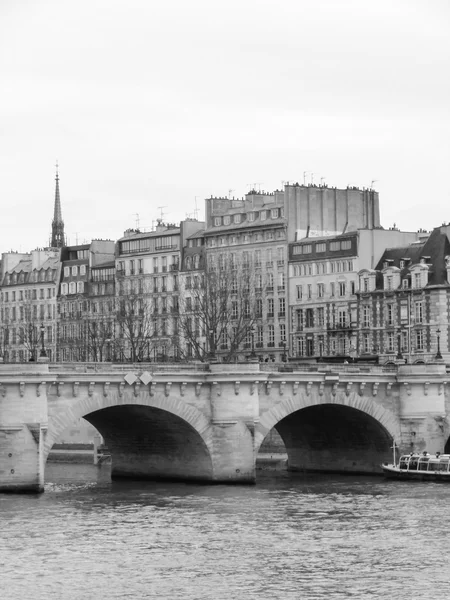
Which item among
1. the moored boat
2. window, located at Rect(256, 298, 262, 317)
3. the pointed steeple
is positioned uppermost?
the pointed steeple

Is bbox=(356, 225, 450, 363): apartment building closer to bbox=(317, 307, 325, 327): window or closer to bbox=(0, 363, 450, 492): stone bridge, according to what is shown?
bbox=(317, 307, 325, 327): window

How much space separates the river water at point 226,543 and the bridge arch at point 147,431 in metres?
2.22

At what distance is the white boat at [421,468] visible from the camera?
277ft

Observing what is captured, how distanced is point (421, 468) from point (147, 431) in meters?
12.7

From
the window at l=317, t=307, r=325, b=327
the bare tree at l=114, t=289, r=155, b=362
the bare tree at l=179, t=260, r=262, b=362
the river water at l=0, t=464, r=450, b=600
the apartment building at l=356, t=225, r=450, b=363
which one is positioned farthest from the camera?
the bare tree at l=114, t=289, r=155, b=362

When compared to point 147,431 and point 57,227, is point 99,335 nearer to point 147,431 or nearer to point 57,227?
point 57,227

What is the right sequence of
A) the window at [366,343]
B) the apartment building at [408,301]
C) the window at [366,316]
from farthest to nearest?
the window at [366,316]
the window at [366,343]
the apartment building at [408,301]

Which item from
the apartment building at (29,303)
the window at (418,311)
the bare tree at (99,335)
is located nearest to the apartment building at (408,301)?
the window at (418,311)

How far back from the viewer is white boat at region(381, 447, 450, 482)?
277 ft

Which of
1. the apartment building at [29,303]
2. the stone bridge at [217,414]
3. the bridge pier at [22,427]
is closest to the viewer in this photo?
the bridge pier at [22,427]

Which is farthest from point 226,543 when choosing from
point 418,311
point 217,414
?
point 418,311

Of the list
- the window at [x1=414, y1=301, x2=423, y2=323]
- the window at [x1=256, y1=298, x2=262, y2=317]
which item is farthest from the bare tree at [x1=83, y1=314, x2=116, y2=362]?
the window at [x1=414, y1=301, x2=423, y2=323]

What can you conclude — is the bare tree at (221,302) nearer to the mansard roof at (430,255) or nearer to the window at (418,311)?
the mansard roof at (430,255)

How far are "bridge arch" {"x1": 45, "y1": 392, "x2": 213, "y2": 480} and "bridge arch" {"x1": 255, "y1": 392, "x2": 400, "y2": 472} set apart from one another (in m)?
2.86
